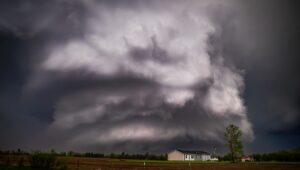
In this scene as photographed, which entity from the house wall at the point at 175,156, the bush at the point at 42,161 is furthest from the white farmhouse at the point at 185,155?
the bush at the point at 42,161

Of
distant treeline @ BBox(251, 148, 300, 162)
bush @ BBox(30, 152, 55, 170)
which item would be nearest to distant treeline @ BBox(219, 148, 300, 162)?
distant treeline @ BBox(251, 148, 300, 162)

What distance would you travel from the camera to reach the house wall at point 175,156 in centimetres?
15100

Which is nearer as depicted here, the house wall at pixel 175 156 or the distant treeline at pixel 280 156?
the distant treeline at pixel 280 156

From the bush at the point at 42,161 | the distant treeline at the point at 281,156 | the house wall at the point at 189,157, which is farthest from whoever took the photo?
the house wall at the point at 189,157

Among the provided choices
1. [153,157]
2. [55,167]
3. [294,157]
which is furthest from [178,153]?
[55,167]

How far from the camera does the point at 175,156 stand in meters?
155

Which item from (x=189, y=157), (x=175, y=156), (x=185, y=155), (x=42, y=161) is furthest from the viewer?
(x=175, y=156)

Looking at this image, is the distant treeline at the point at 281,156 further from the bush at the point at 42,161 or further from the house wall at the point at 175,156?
the bush at the point at 42,161

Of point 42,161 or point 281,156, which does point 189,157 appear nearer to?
point 281,156

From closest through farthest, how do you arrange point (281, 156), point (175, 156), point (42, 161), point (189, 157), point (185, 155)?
point (42, 161)
point (281, 156)
point (185, 155)
point (189, 157)
point (175, 156)

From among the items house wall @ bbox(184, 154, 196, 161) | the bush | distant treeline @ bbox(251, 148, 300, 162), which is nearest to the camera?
the bush

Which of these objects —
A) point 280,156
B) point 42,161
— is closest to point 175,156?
point 280,156

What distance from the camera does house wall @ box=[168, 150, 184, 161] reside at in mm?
151000

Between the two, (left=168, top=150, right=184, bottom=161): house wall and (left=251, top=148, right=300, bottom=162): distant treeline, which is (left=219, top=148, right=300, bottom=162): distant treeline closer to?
(left=251, top=148, right=300, bottom=162): distant treeline
